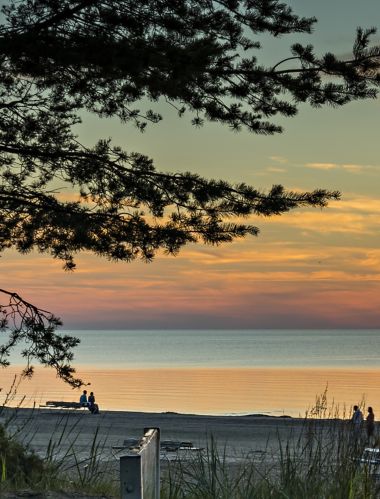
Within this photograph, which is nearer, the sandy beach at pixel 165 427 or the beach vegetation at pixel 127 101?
the beach vegetation at pixel 127 101

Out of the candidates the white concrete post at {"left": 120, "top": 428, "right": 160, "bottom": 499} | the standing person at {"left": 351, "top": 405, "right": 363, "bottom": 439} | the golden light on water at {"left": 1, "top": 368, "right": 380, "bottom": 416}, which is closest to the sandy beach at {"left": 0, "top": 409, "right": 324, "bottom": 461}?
the golden light on water at {"left": 1, "top": 368, "right": 380, "bottom": 416}

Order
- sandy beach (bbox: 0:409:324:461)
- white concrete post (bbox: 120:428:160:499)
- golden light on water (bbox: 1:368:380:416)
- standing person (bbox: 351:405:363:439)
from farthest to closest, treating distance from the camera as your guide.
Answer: golden light on water (bbox: 1:368:380:416), sandy beach (bbox: 0:409:324:461), standing person (bbox: 351:405:363:439), white concrete post (bbox: 120:428:160:499)

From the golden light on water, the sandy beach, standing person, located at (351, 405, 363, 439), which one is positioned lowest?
the sandy beach

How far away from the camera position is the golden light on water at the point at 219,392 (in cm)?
5562

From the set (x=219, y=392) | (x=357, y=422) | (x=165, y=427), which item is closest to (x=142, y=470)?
(x=357, y=422)

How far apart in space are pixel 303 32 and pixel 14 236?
5117mm

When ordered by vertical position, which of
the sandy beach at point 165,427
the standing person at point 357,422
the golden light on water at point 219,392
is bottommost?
the sandy beach at point 165,427

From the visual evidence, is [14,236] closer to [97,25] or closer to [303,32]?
[97,25]

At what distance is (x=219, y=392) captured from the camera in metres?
71.5

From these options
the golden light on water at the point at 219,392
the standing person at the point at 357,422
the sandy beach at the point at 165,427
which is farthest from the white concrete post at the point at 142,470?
the golden light on water at the point at 219,392

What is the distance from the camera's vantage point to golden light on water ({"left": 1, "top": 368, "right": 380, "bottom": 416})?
55625 millimetres

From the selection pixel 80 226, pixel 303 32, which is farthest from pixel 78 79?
pixel 303 32

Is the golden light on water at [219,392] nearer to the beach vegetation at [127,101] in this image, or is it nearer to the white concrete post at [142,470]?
the beach vegetation at [127,101]

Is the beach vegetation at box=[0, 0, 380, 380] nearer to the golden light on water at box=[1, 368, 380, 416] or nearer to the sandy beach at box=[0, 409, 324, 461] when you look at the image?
the sandy beach at box=[0, 409, 324, 461]
